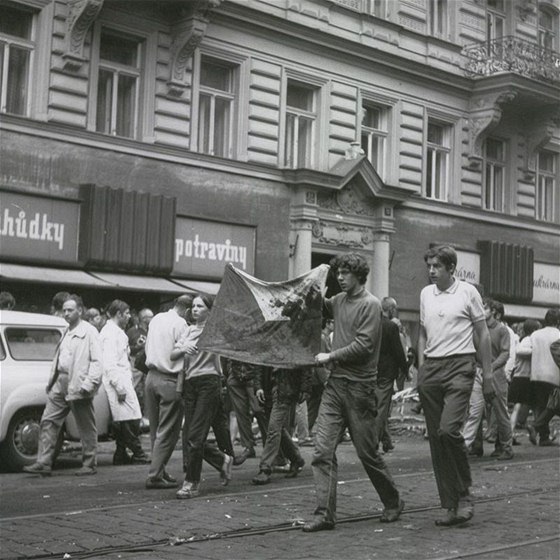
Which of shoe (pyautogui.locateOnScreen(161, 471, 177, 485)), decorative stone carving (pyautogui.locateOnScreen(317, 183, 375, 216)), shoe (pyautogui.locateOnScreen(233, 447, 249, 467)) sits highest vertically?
decorative stone carving (pyautogui.locateOnScreen(317, 183, 375, 216))

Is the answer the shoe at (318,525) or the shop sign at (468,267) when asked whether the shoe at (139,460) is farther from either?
the shop sign at (468,267)

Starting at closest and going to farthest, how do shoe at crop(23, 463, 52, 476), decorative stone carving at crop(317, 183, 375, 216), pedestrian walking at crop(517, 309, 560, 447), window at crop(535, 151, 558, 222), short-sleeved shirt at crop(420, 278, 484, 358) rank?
1. short-sleeved shirt at crop(420, 278, 484, 358)
2. shoe at crop(23, 463, 52, 476)
3. pedestrian walking at crop(517, 309, 560, 447)
4. decorative stone carving at crop(317, 183, 375, 216)
5. window at crop(535, 151, 558, 222)

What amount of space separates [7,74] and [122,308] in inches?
309

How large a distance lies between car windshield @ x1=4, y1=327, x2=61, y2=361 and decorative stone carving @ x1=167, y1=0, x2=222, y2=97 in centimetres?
949

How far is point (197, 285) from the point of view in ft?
71.8

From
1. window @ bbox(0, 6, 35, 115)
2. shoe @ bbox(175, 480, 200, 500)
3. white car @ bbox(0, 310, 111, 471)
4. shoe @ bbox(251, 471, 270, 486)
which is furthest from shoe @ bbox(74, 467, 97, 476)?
window @ bbox(0, 6, 35, 115)

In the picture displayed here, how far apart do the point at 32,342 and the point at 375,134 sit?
583 inches

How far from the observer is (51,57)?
19641 millimetres

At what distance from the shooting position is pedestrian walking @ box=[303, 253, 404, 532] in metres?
7.97

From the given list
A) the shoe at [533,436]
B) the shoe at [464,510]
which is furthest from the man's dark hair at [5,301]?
the shoe at [464,510]

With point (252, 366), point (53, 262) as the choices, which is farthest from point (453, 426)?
point (53, 262)

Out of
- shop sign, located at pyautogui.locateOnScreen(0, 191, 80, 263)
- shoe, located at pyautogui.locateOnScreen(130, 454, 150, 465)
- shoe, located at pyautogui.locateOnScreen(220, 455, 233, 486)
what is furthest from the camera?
shop sign, located at pyautogui.locateOnScreen(0, 191, 80, 263)

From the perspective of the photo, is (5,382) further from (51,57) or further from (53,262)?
(51,57)

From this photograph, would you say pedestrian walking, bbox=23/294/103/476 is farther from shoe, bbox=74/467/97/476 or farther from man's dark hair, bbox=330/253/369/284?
man's dark hair, bbox=330/253/369/284
